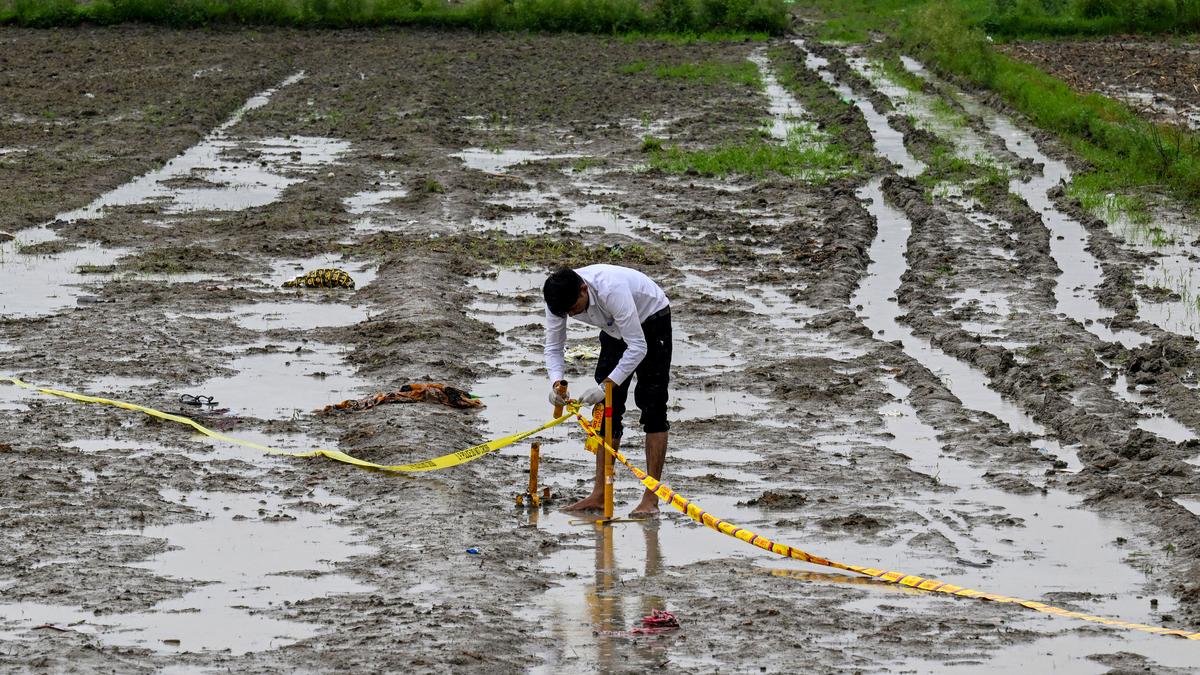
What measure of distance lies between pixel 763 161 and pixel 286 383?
1197 cm

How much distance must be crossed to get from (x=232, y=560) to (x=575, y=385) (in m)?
4.30

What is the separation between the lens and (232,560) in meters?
8.18

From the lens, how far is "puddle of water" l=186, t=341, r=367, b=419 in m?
11.3

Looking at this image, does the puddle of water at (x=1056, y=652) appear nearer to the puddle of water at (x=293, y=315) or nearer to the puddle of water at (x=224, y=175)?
the puddle of water at (x=293, y=315)

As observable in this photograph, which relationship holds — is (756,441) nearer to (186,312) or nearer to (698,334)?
(698,334)

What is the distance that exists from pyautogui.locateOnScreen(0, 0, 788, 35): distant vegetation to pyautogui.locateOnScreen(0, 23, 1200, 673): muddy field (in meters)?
20.5

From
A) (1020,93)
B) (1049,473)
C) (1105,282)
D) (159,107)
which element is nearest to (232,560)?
(1049,473)

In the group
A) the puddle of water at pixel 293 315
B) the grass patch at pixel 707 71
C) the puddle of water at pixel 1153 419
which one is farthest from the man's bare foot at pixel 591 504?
the grass patch at pixel 707 71

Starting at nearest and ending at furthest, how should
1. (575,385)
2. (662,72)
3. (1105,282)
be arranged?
(575,385) < (1105,282) < (662,72)

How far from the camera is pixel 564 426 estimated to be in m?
11.1

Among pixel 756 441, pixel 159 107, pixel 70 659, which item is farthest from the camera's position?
pixel 159 107

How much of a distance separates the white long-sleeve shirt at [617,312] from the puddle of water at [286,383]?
9.16ft

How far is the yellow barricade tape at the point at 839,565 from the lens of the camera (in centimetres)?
735

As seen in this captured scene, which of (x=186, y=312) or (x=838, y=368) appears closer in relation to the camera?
(x=838, y=368)
